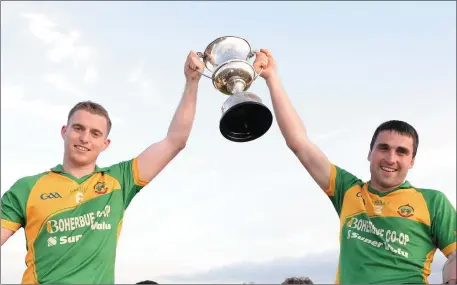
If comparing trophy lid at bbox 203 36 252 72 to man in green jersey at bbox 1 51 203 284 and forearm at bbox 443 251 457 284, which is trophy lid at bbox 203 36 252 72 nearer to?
man in green jersey at bbox 1 51 203 284

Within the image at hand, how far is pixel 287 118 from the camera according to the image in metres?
6.13

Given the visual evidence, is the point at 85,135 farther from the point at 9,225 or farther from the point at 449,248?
the point at 449,248

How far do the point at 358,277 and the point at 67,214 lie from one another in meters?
2.65

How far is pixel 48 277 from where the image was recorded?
5.20 meters

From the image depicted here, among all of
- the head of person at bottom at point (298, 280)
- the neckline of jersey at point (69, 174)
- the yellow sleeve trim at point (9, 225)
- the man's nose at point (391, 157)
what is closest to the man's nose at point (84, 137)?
the neckline of jersey at point (69, 174)

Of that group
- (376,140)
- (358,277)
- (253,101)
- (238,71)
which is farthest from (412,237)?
(238,71)

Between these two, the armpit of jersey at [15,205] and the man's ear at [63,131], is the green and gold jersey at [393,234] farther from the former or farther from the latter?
the armpit of jersey at [15,205]

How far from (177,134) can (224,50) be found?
1.08 m

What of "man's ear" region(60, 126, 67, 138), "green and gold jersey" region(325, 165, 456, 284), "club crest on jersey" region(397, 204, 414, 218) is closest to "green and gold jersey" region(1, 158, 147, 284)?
"man's ear" region(60, 126, 67, 138)

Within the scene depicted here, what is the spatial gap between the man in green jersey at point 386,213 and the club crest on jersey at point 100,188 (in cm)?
187

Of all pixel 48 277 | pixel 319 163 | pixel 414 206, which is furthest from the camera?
pixel 319 163

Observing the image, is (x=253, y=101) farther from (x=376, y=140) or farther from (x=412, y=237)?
(x=412, y=237)

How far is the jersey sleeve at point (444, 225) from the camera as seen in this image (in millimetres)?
5265

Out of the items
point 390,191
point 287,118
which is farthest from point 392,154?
point 287,118
